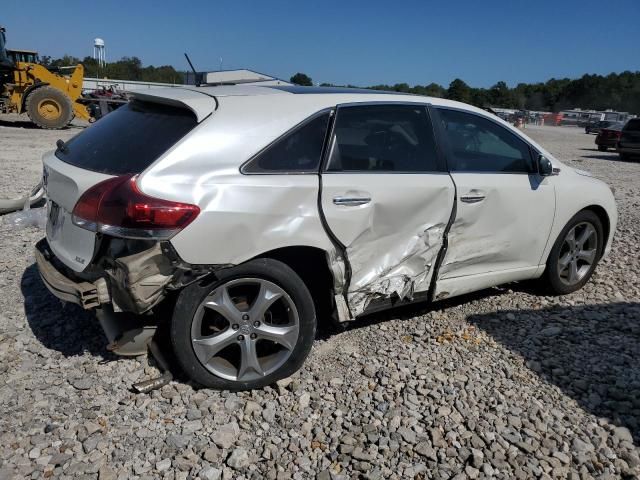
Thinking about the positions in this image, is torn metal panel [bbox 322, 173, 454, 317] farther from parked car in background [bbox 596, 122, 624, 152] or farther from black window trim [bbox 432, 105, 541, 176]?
parked car in background [bbox 596, 122, 624, 152]

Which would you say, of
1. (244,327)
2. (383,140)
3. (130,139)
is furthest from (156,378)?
(383,140)

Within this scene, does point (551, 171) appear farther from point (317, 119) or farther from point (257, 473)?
point (257, 473)

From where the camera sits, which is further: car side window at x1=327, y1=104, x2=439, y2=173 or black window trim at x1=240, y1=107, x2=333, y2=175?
car side window at x1=327, y1=104, x2=439, y2=173

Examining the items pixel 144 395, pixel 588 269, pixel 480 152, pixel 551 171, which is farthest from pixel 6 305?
pixel 588 269

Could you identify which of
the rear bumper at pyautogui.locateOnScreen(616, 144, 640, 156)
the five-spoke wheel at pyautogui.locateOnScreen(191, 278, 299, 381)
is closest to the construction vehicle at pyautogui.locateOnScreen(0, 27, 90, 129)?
the five-spoke wheel at pyautogui.locateOnScreen(191, 278, 299, 381)

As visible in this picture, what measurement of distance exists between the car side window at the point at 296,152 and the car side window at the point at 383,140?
10 cm

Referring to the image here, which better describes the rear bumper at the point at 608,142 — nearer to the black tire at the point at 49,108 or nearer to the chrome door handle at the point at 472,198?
the black tire at the point at 49,108

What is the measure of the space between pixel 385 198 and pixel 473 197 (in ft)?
2.57

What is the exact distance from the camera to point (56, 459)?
2.62m

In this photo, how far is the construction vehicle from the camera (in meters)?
18.8

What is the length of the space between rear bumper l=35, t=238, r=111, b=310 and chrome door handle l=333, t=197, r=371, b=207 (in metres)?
1.36

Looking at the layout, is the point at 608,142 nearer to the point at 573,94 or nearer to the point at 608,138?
the point at 608,138

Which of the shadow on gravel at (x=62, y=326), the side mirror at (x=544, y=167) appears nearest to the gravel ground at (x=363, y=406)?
the shadow on gravel at (x=62, y=326)

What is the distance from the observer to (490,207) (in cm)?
397
